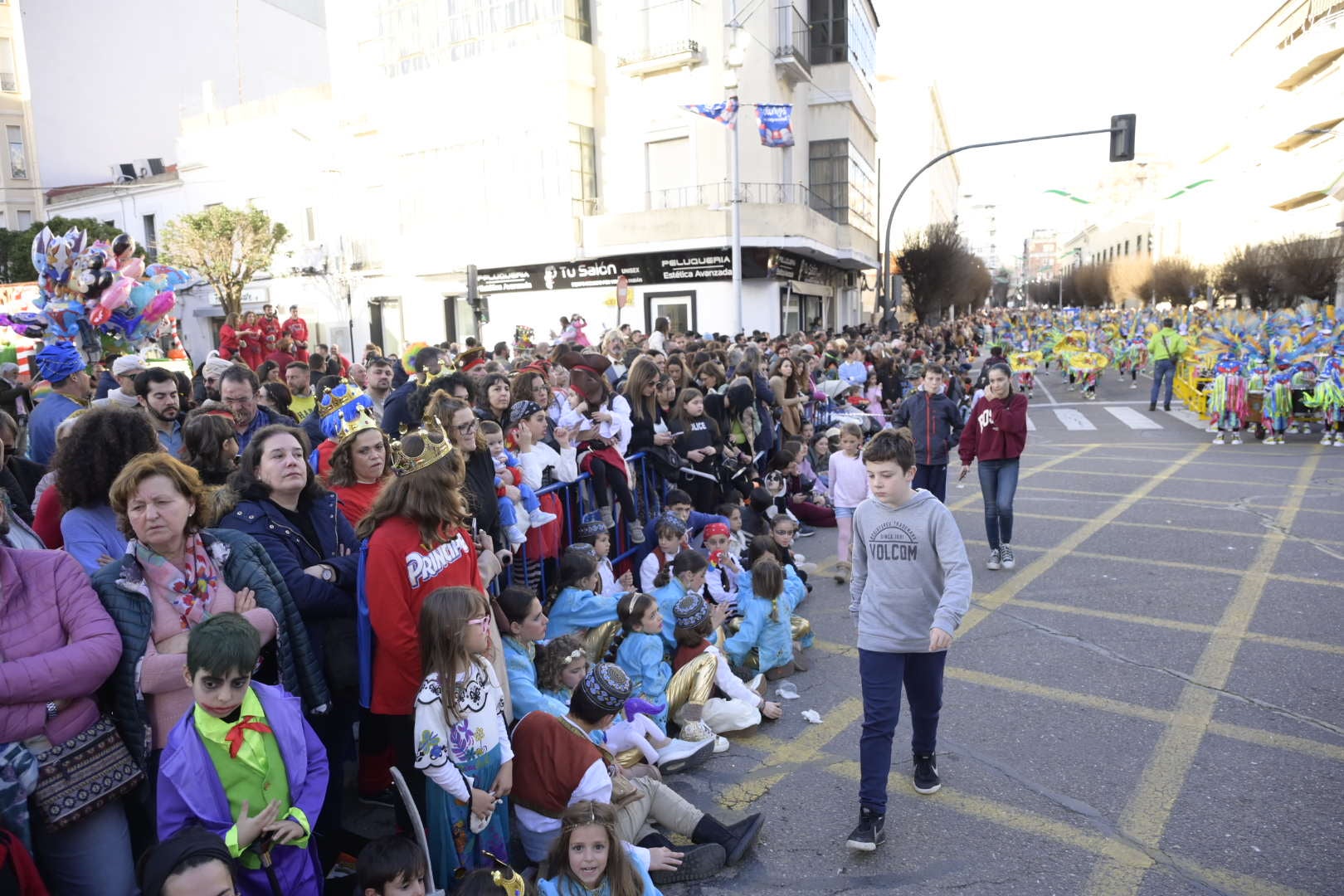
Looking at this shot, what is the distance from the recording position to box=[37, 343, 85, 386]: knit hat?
5.83 metres

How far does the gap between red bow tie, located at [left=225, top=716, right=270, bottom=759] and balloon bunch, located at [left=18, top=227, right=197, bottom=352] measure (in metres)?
8.69

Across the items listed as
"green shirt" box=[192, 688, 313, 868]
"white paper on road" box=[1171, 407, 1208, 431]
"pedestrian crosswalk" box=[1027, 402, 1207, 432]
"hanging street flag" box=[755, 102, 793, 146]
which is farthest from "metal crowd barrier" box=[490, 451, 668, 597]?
"hanging street flag" box=[755, 102, 793, 146]

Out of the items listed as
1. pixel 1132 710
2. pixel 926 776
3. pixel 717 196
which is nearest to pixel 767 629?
pixel 926 776

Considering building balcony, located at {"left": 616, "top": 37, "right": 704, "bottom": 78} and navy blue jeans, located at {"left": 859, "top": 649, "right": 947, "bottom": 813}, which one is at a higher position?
building balcony, located at {"left": 616, "top": 37, "right": 704, "bottom": 78}

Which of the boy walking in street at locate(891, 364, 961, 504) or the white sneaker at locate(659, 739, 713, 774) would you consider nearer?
the white sneaker at locate(659, 739, 713, 774)

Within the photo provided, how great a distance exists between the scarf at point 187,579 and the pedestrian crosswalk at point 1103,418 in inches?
585

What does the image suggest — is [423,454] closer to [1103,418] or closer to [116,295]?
[116,295]

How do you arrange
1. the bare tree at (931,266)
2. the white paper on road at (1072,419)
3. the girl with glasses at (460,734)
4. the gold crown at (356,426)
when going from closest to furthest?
the girl with glasses at (460,734) < the gold crown at (356,426) < the white paper on road at (1072,419) < the bare tree at (931,266)

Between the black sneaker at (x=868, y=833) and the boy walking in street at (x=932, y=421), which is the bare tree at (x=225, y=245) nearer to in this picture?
the boy walking in street at (x=932, y=421)

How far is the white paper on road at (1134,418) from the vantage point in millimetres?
16469

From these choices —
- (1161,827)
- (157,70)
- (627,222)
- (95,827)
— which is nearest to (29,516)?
(95,827)

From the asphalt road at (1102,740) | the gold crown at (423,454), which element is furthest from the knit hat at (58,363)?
the asphalt road at (1102,740)

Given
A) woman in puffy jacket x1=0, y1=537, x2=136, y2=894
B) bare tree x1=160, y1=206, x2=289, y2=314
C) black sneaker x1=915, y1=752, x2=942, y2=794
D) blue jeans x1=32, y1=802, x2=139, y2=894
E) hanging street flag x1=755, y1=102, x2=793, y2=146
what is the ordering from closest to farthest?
woman in puffy jacket x1=0, y1=537, x2=136, y2=894 < blue jeans x1=32, y1=802, x2=139, y2=894 < black sneaker x1=915, y1=752, x2=942, y2=794 < hanging street flag x1=755, y1=102, x2=793, y2=146 < bare tree x1=160, y1=206, x2=289, y2=314

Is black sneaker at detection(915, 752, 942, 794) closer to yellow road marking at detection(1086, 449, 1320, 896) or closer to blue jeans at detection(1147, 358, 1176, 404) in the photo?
yellow road marking at detection(1086, 449, 1320, 896)
